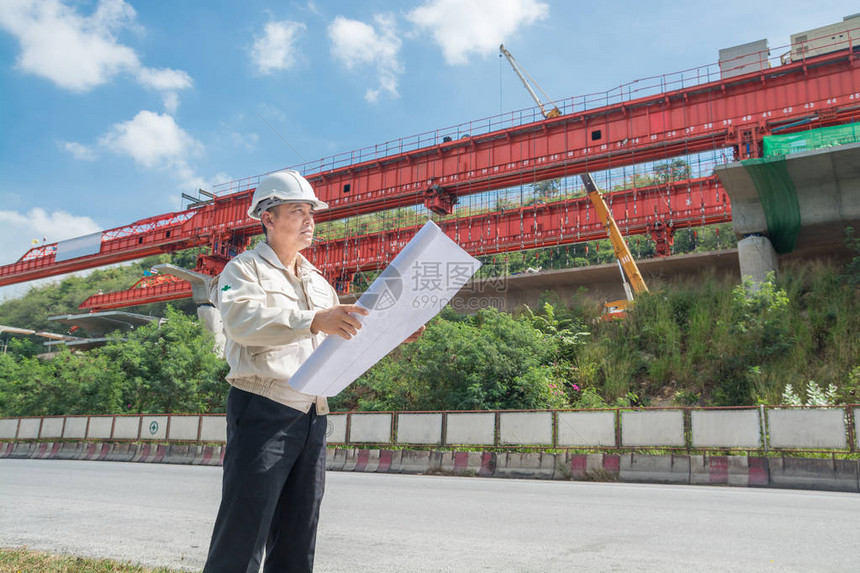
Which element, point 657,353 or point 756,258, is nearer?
point 657,353

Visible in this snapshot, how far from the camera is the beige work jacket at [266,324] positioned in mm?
2215

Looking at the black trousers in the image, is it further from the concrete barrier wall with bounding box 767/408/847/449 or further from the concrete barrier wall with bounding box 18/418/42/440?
the concrete barrier wall with bounding box 18/418/42/440

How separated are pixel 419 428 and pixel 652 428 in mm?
5156

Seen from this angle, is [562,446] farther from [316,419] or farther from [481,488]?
[316,419]

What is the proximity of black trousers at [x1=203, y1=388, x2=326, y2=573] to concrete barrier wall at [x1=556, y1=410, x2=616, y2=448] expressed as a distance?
404 inches

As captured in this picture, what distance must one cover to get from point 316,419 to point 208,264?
1346 inches

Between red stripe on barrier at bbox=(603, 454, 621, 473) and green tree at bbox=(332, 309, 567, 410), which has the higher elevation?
green tree at bbox=(332, 309, 567, 410)

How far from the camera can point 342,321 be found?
84.2 inches

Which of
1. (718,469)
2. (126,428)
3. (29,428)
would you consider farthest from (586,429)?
(29,428)

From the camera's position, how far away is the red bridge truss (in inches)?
827

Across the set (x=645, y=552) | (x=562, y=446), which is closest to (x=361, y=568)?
(x=645, y=552)

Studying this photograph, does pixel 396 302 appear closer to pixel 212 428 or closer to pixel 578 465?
pixel 578 465

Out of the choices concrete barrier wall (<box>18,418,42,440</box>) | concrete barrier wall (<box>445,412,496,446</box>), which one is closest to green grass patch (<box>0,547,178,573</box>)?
concrete barrier wall (<box>445,412,496,446</box>)

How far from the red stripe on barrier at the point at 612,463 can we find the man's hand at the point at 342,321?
1028 cm
